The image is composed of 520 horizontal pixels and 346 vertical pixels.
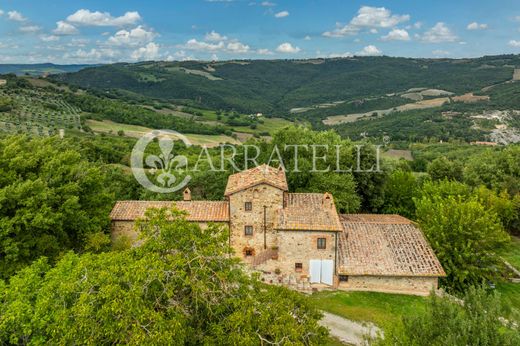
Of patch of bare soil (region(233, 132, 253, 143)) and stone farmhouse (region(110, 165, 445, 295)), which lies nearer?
stone farmhouse (region(110, 165, 445, 295))

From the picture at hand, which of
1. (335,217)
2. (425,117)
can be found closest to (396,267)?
(335,217)

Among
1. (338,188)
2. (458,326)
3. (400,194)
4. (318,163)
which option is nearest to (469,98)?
(400,194)

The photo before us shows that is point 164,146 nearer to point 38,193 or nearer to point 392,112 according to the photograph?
point 38,193

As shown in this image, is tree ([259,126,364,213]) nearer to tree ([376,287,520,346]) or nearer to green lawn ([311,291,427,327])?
green lawn ([311,291,427,327])

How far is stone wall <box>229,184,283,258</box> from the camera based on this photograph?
1170 inches

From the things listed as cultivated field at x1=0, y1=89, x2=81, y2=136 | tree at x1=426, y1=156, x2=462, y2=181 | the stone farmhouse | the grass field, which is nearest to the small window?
the stone farmhouse

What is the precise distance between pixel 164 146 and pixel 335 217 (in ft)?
210

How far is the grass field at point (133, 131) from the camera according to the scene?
97438mm

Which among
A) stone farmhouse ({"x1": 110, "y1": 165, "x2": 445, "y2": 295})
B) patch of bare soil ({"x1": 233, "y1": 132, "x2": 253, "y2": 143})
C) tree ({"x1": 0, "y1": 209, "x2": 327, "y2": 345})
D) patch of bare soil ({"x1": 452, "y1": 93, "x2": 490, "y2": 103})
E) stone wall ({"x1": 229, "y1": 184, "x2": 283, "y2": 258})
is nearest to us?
tree ({"x1": 0, "y1": 209, "x2": 327, "y2": 345})

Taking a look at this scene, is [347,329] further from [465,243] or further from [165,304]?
[165,304]

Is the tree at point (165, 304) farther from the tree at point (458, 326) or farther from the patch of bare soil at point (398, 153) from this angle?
the patch of bare soil at point (398, 153)

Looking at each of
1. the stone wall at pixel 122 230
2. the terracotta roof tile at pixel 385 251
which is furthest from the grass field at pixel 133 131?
the terracotta roof tile at pixel 385 251

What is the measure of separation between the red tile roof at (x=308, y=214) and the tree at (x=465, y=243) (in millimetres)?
8499

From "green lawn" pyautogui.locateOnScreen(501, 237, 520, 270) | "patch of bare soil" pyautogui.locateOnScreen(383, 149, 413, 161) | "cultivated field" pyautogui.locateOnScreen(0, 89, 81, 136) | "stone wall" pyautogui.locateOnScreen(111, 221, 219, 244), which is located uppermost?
"cultivated field" pyautogui.locateOnScreen(0, 89, 81, 136)
